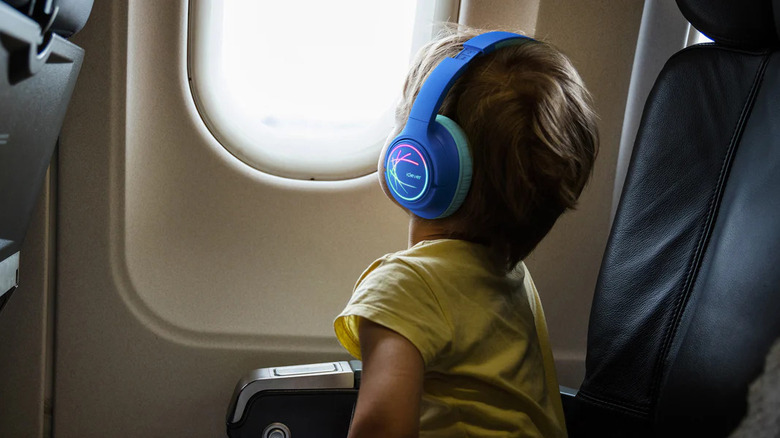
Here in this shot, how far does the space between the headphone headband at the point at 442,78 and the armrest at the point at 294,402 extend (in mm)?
617

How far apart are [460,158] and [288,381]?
631mm

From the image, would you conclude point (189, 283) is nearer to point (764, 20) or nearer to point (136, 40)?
point (136, 40)

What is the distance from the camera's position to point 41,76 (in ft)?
2.99

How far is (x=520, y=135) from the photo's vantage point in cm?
98

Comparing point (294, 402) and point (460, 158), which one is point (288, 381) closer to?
point (294, 402)

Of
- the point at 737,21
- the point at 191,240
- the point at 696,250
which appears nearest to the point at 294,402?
the point at 191,240

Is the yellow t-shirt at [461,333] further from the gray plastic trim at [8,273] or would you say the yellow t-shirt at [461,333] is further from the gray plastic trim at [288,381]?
the gray plastic trim at [8,273]

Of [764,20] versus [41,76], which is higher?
[764,20]

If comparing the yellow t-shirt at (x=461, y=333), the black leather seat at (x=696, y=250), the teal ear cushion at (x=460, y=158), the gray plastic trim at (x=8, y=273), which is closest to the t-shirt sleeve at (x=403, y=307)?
the yellow t-shirt at (x=461, y=333)

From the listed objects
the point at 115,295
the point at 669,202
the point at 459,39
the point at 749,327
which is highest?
the point at 459,39

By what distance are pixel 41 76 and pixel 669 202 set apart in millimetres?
953

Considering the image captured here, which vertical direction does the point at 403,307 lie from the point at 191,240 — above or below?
above

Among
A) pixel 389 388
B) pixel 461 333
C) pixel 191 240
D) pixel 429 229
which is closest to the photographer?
pixel 389 388

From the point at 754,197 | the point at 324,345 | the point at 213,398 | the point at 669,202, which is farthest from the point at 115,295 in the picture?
the point at 754,197
